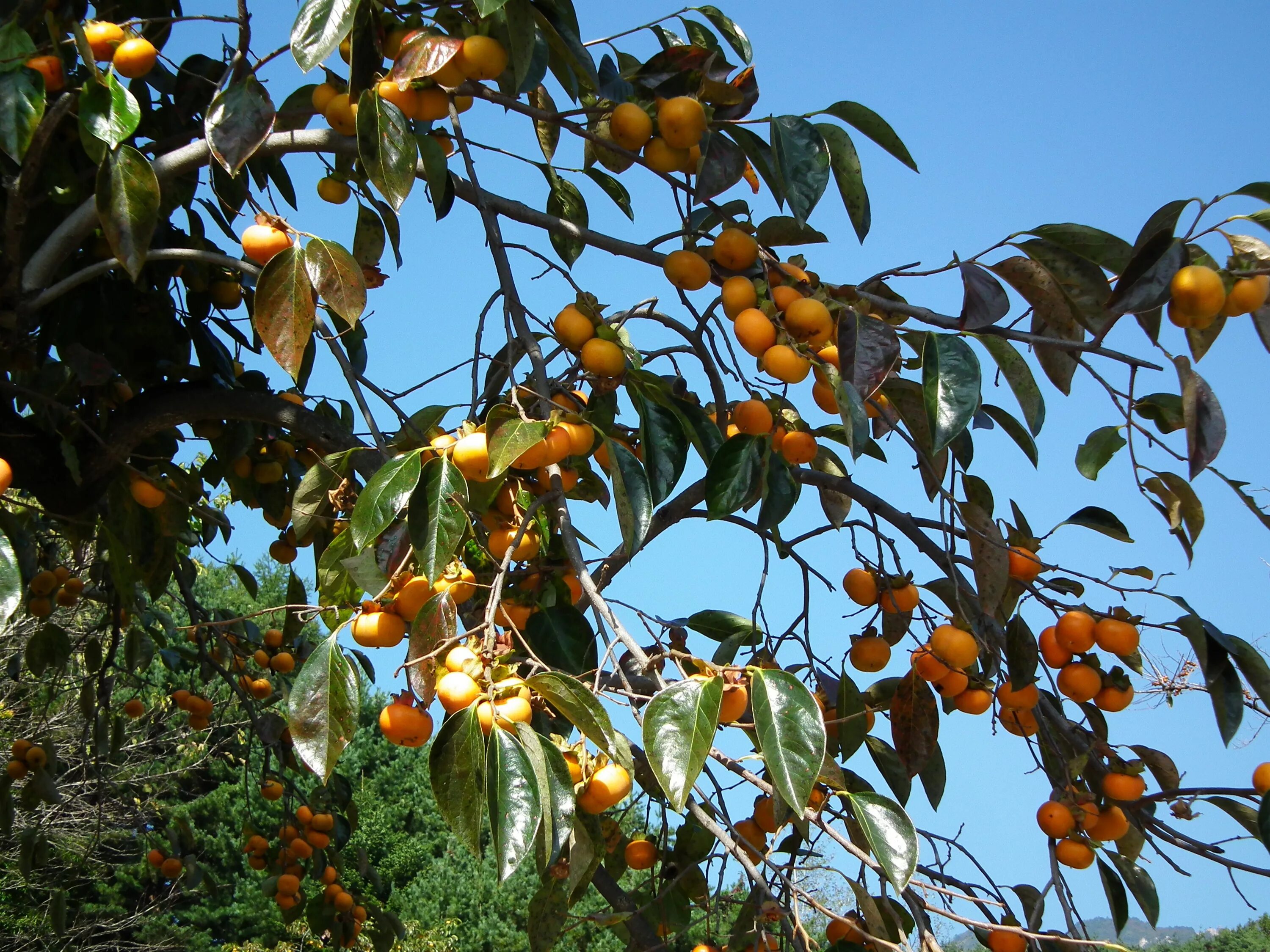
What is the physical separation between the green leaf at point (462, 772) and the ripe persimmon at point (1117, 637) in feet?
2.77

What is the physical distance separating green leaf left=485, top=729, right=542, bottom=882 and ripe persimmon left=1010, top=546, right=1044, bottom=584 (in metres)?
0.87

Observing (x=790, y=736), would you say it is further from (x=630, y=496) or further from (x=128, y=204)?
(x=128, y=204)

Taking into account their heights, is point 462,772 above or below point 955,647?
below

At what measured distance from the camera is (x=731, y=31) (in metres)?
1.70

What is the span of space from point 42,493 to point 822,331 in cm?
161

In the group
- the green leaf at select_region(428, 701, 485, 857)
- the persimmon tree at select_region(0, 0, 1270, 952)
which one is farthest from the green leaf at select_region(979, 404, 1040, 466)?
the green leaf at select_region(428, 701, 485, 857)

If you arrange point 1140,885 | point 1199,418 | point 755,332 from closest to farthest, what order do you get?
point 1199,418 < point 755,332 < point 1140,885

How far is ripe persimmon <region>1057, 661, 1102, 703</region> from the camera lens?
4.43 ft

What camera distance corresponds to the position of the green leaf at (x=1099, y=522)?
150 cm

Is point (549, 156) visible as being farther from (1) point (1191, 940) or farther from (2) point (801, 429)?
(1) point (1191, 940)

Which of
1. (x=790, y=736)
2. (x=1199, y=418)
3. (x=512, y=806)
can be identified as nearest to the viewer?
(x=512, y=806)

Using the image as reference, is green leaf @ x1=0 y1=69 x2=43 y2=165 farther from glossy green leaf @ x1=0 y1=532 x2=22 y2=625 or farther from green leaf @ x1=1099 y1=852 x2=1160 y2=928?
green leaf @ x1=1099 y1=852 x2=1160 y2=928

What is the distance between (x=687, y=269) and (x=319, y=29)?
50 centimetres

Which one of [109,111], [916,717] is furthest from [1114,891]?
[109,111]
